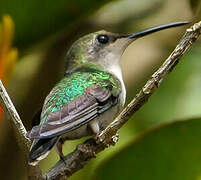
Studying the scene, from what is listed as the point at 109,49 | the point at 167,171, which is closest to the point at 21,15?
the point at 109,49

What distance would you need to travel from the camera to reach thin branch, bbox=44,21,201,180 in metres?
1.83

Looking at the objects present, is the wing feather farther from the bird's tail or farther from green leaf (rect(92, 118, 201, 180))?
green leaf (rect(92, 118, 201, 180))

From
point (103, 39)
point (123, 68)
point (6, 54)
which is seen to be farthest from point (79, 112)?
point (123, 68)

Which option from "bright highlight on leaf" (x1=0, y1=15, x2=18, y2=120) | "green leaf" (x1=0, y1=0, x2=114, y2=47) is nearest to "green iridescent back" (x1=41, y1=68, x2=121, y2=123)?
"bright highlight on leaf" (x1=0, y1=15, x2=18, y2=120)

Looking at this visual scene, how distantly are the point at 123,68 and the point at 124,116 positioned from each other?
4.43ft

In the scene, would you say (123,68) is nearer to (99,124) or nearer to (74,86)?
(74,86)

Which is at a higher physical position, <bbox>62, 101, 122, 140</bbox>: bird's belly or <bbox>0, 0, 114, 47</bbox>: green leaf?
<bbox>0, 0, 114, 47</bbox>: green leaf

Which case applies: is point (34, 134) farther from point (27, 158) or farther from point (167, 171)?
point (167, 171)

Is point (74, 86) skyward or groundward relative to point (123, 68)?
skyward

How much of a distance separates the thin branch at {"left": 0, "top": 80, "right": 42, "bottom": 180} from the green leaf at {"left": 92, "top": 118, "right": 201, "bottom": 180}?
12.2 inches

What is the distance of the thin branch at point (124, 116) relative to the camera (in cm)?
183

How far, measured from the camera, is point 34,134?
1902mm

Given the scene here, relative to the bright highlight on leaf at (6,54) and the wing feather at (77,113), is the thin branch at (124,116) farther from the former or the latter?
the bright highlight on leaf at (6,54)

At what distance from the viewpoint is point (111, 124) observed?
1936mm
